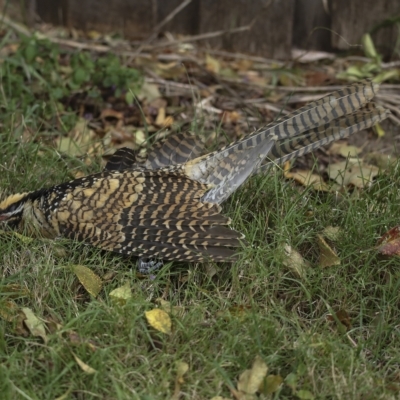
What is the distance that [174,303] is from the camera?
4.38 meters

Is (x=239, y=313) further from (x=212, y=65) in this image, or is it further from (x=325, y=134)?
(x=212, y=65)

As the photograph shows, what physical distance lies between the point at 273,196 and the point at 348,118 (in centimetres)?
67

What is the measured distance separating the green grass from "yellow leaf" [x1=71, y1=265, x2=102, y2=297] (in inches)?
1.9

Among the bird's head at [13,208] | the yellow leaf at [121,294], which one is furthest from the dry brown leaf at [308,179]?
the bird's head at [13,208]

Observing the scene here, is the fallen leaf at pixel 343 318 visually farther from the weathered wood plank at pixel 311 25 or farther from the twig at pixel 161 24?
the twig at pixel 161 24

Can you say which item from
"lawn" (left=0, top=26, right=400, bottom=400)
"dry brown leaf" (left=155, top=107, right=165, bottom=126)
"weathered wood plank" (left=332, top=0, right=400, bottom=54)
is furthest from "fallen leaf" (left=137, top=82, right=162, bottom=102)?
"weathered wood plank" (left=332, top=0, right=400, bottom=54)

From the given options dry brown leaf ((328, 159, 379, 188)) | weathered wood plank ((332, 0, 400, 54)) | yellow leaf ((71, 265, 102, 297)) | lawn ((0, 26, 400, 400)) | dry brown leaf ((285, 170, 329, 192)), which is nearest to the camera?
lawn ((0, 26, 400, 400))

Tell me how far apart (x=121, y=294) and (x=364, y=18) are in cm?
362

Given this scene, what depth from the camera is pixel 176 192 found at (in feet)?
15.8

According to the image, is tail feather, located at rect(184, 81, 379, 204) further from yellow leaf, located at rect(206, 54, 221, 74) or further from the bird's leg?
yellow leaf, located at rect(206, 54, 221, 74)

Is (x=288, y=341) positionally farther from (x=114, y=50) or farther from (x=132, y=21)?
(x=132, y=21)

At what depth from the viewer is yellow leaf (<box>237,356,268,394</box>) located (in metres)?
3.75

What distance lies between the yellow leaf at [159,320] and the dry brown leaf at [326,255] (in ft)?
3.19

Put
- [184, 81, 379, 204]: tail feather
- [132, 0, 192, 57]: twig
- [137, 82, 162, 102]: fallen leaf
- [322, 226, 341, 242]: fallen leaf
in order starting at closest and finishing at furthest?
[322, 226, 341, 242]: fallen leaf → [184, 81, 379, 204]: tail feather → [137, 82, 162, 102]: fallen leaf → [132, 0, 192, 57]: twig
